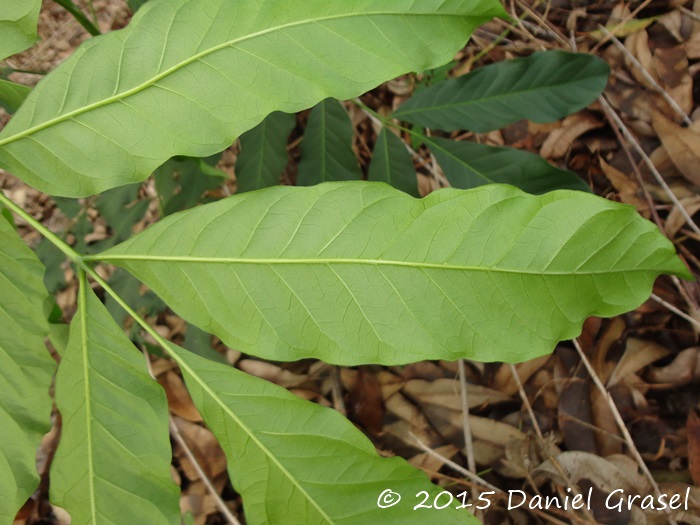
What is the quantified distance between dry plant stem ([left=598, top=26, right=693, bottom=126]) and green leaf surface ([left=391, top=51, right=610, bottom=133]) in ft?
1.05

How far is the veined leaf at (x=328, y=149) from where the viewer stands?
1.04 metres

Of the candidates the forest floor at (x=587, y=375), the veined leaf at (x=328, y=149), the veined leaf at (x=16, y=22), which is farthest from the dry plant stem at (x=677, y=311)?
the veined leaf at (x=16, y=22)

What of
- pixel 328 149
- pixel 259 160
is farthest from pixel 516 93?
pixel 259 160

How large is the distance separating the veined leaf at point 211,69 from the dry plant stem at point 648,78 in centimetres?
82

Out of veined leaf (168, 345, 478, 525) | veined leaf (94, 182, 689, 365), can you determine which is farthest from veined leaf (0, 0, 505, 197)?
veined leaf (168, 345, 478, 525)

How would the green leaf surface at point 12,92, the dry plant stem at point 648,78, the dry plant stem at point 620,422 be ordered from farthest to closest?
the dry plant stem at point 648,78 → the dry plant stem at point 620,422 → the green leaf surface at point 12,92

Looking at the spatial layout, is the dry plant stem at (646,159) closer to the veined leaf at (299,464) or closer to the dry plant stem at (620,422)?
the dry plant stem at (620,422)

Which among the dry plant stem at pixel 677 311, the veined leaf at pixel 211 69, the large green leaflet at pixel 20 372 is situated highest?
the veined leaf at pixel 211 69

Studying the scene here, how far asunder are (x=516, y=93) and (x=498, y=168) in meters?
0.16

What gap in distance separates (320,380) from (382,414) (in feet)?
0.56

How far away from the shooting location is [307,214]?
548 mm

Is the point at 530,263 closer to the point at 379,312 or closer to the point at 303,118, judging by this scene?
the point at 379,312

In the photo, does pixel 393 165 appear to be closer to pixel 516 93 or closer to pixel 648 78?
pixel 516 93

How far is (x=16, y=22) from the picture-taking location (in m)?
0.59
